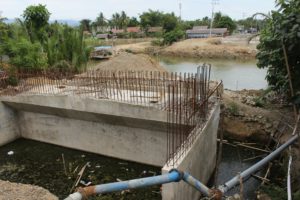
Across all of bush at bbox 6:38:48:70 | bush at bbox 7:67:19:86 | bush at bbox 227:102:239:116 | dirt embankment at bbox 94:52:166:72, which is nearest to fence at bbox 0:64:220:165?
bush at bbox 7:67:19:86

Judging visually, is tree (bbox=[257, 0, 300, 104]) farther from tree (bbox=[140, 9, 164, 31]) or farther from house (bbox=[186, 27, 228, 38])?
tree (bbox=[140, 9, 164, 31])

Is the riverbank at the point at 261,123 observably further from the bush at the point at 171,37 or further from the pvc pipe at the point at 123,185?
the bush at the point at 171,37

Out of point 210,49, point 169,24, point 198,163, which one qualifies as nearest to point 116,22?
point 169,24

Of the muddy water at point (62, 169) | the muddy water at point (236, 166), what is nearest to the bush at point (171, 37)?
the muddy water at point (236, 166)

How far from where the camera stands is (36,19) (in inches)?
815

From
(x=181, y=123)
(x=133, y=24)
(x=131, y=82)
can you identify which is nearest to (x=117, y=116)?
(x=131, y=82)

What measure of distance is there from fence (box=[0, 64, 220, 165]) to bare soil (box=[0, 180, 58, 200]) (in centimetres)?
342

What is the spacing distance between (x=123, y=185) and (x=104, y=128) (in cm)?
726

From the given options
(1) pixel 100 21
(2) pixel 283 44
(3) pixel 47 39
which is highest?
(1) pixel 100 21

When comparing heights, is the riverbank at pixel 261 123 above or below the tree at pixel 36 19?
below

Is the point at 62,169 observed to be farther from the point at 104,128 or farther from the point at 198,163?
the point at 198,163

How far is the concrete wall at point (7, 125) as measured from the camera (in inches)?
501

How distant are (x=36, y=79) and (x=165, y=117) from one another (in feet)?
22.7

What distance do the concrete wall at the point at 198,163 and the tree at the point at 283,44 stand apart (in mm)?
2660
